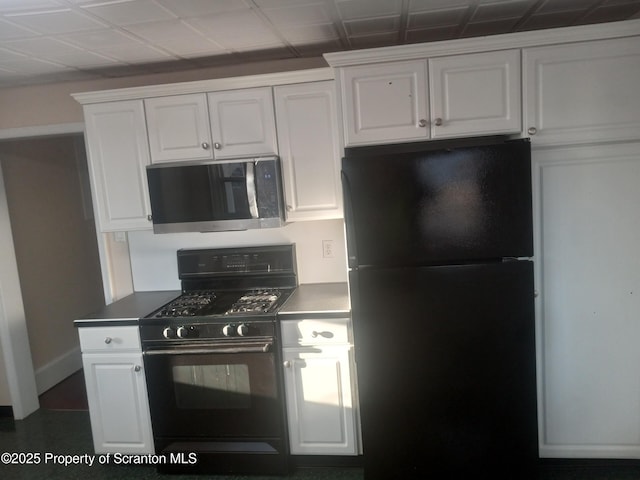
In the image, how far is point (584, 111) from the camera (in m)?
2.04

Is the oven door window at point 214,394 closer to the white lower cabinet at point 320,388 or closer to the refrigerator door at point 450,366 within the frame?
the white lower cabinet at point 320,388

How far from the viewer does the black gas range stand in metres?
2.33

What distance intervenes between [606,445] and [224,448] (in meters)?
1.96

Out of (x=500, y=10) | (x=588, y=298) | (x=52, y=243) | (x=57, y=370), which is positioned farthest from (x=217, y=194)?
(x=57, y=370)

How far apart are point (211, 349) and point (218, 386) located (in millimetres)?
211

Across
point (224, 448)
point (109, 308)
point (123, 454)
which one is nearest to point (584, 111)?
point (224, 448)

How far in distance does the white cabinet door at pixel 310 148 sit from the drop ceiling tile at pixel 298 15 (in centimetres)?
35

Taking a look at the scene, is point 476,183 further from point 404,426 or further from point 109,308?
point 109,308

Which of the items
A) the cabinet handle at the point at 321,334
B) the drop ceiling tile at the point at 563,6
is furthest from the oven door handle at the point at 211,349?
the drop ceiling tile at the point at 563,6

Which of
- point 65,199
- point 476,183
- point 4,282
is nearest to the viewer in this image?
point 476,183

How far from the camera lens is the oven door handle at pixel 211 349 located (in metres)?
2.30

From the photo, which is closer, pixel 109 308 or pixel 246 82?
pixel 246 82

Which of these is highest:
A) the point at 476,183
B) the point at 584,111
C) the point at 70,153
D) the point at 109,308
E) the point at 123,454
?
the point at 70,153

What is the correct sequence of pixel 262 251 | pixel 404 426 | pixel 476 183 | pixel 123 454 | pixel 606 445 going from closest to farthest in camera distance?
pixel 476 183 → pixel 404 426 → pixel 606 445 → pixel 123 454 → pixel 262 251
